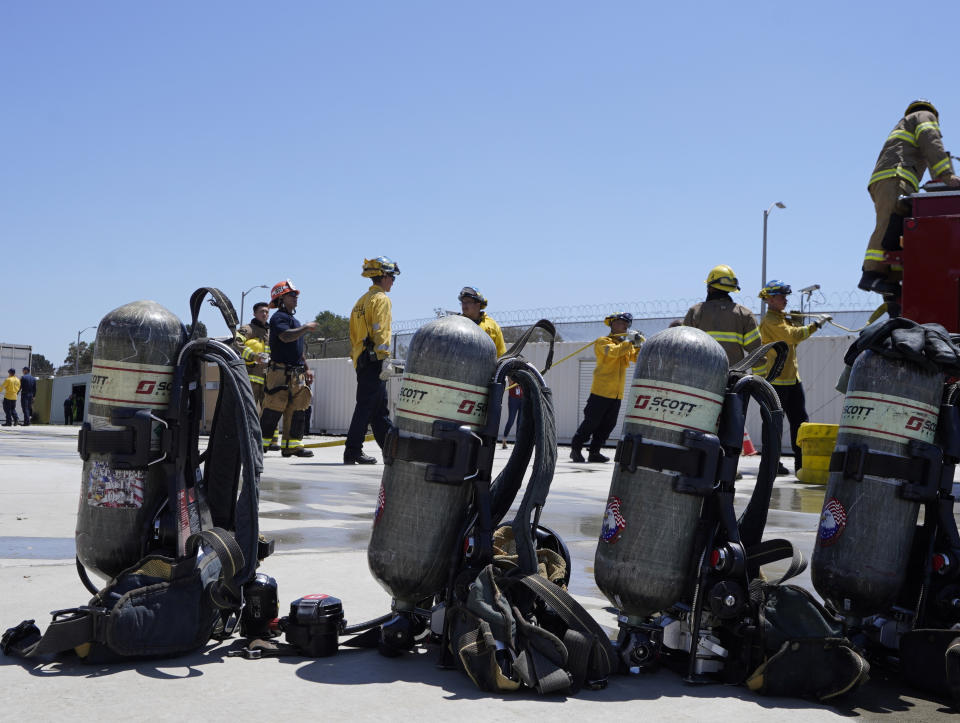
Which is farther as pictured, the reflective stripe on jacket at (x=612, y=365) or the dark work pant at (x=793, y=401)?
the reflective stripe on jacket at (x=612, y=365)

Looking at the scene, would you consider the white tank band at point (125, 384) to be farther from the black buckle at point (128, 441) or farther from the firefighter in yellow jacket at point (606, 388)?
the firefighter in yellow jacket at point (606, 388)

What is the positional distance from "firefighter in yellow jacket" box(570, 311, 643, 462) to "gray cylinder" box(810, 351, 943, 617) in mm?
8445

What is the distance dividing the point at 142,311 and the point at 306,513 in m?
3.39

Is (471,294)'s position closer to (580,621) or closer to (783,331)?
(783,331)

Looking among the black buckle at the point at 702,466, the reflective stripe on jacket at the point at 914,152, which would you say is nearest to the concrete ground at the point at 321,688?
the black buckle at the point at 702,466

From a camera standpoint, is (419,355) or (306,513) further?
(306,513)

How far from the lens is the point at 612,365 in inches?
475

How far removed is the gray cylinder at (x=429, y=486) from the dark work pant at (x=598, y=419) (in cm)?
862

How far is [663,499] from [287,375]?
898 cm

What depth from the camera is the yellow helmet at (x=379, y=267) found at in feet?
33.7

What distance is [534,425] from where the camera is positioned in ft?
11.7

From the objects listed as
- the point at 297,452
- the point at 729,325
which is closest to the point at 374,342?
the point at 297,452

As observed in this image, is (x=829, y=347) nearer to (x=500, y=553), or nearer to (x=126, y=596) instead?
(x=500, y=553)

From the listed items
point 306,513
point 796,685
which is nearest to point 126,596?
point 796,685
